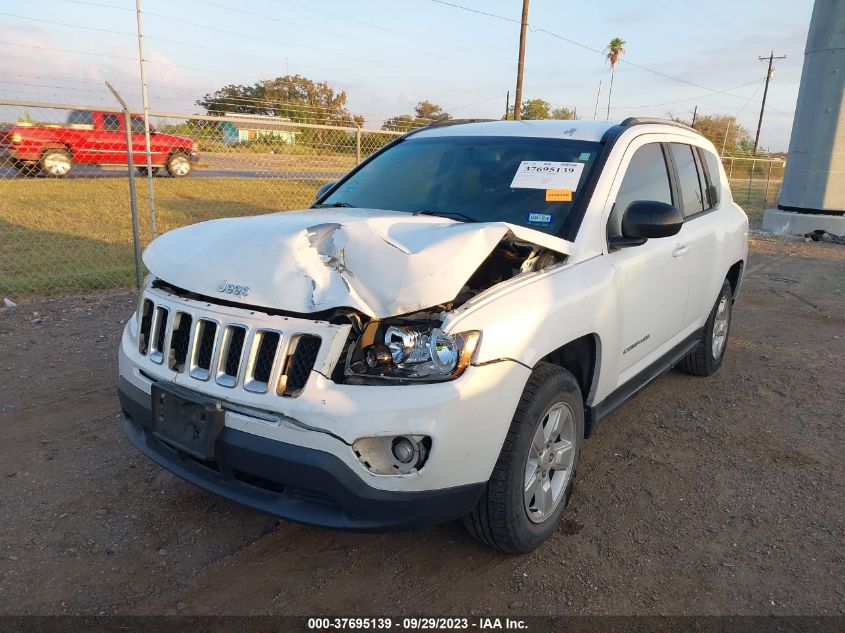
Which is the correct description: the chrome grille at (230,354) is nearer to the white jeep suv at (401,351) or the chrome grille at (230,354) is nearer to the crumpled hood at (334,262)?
the white jeep suv at (401,351)

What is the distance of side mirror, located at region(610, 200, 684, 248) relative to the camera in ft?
10.4

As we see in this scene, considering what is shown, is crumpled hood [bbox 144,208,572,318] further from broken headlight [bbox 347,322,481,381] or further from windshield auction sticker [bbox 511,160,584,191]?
windshield auction sticker [bbox 511,160,584,191]

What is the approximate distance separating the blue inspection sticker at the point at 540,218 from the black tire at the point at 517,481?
81cm

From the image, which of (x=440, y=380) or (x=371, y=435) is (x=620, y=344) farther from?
(x=371, y=435)

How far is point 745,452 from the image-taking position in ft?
12.9

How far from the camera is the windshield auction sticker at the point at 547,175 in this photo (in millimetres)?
3363

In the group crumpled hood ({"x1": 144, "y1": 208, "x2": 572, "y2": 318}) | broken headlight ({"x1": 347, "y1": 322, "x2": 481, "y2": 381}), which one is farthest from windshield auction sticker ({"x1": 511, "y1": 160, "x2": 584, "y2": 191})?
broken headlight ({"x1": 347, "y1": 322, "x2": 481, "y2": 381})

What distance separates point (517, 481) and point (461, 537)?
0.57 m

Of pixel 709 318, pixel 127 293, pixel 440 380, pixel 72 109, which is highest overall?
pixel 72 109

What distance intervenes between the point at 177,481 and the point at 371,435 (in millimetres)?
1654

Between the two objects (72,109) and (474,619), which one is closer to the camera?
(474,619)

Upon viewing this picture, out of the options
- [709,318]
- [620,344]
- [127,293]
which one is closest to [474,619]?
[620,344]

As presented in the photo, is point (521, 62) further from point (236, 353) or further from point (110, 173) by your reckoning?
point (236, 353)

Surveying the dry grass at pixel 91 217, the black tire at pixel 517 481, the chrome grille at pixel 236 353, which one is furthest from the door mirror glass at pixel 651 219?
the dry grass at pixel 91 217
